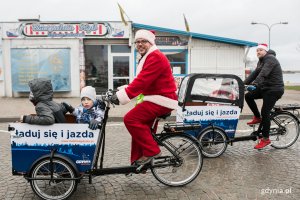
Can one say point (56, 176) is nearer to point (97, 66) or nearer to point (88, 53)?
point (97, 66)

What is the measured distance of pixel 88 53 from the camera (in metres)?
17.1

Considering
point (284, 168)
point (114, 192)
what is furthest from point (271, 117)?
point (114, 192)

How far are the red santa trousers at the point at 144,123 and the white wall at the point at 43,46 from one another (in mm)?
13223

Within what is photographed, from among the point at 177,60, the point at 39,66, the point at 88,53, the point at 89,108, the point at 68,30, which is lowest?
the point at 89,108

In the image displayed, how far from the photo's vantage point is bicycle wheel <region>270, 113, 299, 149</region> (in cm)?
610

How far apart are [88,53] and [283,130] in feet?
41.3

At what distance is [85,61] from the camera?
17.0 meters

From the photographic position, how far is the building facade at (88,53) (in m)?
16.3

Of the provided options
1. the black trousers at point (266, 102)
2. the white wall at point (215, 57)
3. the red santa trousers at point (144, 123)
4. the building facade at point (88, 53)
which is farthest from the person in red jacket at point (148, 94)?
the white wall at point (215, 57)

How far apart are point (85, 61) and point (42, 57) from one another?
6.72ft

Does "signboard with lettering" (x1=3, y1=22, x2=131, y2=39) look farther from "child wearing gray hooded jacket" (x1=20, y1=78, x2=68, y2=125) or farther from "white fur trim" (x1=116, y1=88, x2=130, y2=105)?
"white fur trim" (x1=116, y1=88, x2=130, y2=105)

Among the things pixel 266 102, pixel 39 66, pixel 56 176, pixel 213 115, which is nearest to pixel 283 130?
pixel 266 102

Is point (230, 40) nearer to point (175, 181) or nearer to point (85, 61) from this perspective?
point (85, 61)

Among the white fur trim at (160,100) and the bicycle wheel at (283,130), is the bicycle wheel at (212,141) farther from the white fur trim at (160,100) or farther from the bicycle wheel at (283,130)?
the white fur trim at (160,100)
